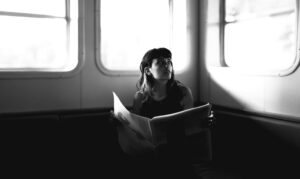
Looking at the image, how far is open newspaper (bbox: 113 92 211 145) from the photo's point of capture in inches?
71.0

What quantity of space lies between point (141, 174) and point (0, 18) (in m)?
1.64

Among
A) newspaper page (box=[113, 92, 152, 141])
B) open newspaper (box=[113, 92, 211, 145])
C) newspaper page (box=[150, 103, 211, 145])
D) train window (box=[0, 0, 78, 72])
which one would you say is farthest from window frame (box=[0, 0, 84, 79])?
newspaper page (box=[150, 103, 211, 145])

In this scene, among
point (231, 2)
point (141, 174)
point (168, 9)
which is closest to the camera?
point (141, 174)

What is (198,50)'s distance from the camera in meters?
3.26

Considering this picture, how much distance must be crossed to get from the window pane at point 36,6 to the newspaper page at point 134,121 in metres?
1.08

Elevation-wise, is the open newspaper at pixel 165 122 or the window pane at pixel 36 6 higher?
the window pane at pixel 36 6

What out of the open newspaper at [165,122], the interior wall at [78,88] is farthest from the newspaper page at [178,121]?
the interior wall at [78,88]

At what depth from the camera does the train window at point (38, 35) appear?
8.29 ft

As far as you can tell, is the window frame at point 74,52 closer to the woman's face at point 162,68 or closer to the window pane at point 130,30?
the window pane at point 130,30

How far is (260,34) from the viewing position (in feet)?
8.65

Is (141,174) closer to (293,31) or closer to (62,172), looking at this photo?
(62,172)

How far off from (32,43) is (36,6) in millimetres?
307

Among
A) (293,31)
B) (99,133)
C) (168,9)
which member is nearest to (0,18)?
(99,133)

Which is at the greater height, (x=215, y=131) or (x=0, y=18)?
(x=0, y=18)
